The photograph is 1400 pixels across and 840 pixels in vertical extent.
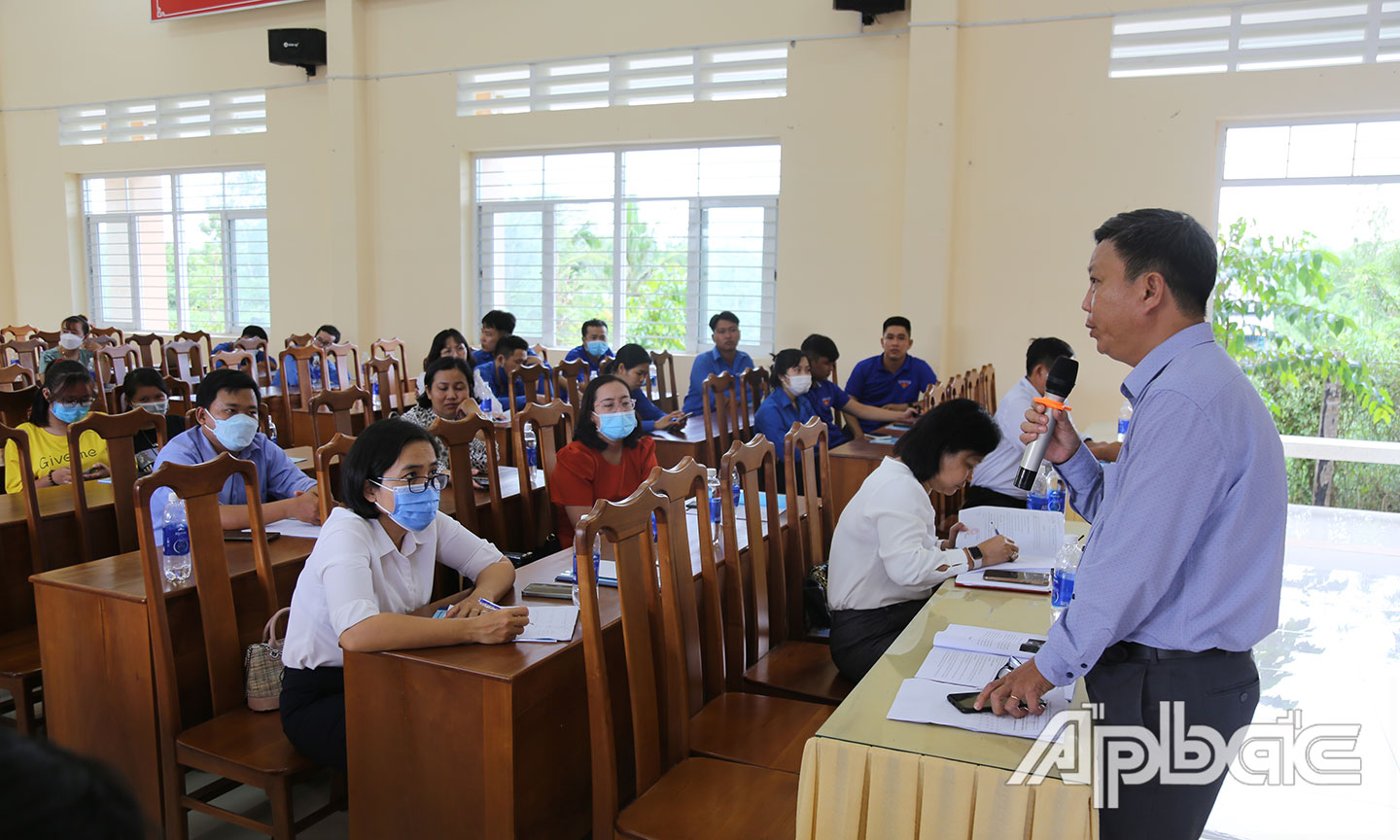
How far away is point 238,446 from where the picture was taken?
289cm

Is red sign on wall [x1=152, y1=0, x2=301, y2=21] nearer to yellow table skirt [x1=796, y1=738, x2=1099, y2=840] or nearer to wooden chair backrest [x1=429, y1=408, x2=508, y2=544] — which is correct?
wooden chair backrest [x1=429, y1=408, x2=508, y2=544]

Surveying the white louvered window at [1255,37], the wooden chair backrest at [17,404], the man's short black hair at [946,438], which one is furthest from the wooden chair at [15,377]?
the white louvered window at [1255,37]

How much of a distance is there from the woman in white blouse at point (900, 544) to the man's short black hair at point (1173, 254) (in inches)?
40.4

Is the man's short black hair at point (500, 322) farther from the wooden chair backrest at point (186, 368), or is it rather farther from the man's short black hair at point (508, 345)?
the wooden chair backrest at point (186, 368)

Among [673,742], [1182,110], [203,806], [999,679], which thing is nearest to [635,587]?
[673,742]

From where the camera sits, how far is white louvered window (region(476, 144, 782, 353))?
24.1 feet

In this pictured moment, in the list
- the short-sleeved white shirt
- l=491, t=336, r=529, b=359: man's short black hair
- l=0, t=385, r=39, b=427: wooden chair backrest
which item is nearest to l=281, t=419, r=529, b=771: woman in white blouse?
the short-sleeved white shirt

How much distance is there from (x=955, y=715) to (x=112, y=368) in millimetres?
6578

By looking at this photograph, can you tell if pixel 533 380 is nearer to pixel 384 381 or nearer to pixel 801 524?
pixel 384 381

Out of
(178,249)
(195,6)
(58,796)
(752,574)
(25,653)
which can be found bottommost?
(25,653)

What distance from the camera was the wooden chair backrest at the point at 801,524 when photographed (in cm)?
271

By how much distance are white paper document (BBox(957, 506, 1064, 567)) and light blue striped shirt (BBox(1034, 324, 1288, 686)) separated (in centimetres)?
115

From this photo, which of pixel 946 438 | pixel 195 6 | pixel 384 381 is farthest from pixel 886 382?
pixel 195 6

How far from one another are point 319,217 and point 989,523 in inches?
301
